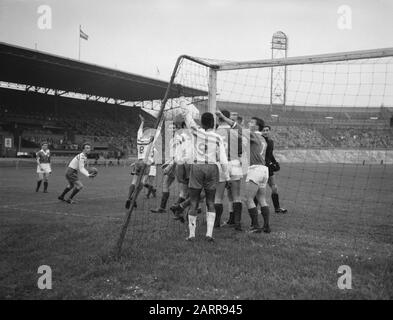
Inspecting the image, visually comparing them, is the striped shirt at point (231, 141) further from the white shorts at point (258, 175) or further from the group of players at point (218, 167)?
the white shorts at point (258, 175)

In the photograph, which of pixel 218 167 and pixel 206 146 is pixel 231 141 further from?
pixel 206 146

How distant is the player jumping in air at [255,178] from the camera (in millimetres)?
6867

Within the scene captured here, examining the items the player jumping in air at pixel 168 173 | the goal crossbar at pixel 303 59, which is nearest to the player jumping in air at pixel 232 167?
the goal crossbar at pixel 303 59

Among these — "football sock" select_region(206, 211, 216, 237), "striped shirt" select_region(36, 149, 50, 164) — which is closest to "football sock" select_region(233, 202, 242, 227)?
"football sock" select_region(206, 211, 216, 237)

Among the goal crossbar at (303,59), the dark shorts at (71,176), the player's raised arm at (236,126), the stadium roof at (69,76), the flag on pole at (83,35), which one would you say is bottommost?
the dark shorts at (71,176)

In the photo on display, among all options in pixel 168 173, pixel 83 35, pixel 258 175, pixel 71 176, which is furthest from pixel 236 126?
pixel 83 35

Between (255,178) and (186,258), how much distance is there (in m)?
2.57

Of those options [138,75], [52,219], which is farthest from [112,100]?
[52,219]

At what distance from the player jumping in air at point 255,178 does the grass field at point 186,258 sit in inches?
14.4

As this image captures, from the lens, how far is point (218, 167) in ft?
21.2

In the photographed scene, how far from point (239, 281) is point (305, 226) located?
3.76m
